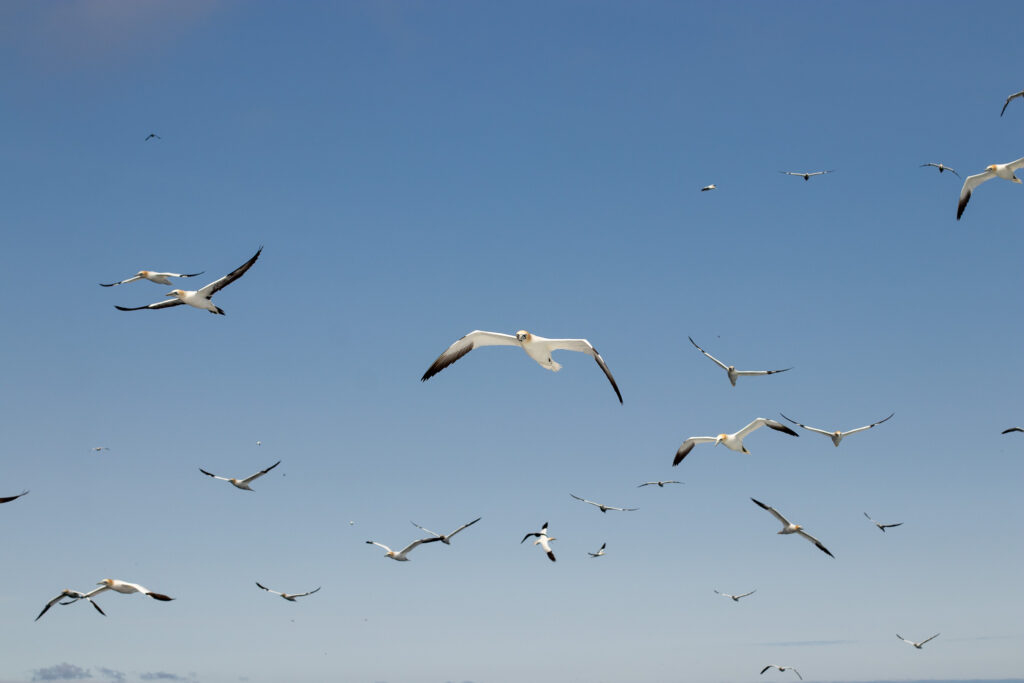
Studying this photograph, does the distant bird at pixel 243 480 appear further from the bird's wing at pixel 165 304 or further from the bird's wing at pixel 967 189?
the bird's wing at pixel 967 189

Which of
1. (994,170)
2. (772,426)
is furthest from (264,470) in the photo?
(994,170)

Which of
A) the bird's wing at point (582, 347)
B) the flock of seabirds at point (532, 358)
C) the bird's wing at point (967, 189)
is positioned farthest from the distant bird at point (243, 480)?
the bird's wing at point (967, 189)

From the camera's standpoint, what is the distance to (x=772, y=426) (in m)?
48.3

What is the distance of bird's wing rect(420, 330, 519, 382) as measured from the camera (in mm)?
36719

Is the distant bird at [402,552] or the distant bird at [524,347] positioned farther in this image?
the distant bird at [402,552]

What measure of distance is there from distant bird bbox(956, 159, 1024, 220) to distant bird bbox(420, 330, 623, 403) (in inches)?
1000

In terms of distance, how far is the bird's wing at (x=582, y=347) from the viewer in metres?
35.3

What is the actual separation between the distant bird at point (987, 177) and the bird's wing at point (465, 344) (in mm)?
28045

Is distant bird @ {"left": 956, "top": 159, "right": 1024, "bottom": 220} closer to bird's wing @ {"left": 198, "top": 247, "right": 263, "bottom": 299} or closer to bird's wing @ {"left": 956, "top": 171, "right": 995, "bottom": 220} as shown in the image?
bird's wing @ {"left": 956, "top": 171, "right": 995, "bottom": 220}

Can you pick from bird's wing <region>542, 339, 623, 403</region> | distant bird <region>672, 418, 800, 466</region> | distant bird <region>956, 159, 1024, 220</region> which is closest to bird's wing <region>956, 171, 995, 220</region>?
distant bird <region>956, 159, 1024, 220</region>

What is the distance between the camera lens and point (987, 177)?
48.2m

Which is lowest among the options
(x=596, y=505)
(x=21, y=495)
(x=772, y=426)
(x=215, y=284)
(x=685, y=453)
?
(x=596, y=505)

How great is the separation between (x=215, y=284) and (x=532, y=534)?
2111 centimetres

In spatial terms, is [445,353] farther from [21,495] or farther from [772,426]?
[772,426]
